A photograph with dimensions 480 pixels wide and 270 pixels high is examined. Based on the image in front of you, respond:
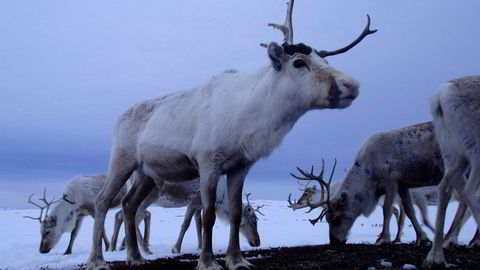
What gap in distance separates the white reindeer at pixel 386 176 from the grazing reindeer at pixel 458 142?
13.9 ft

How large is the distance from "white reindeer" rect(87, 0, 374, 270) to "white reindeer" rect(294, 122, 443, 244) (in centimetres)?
367

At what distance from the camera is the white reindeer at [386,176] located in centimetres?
939

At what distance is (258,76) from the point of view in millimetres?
6297

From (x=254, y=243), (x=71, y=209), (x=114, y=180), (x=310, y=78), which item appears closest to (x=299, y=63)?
(x=310, y=78)

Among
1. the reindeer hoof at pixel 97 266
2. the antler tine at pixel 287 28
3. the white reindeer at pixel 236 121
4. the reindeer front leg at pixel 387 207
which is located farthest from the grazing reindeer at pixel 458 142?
the reindeer front leg at pixel 387 207

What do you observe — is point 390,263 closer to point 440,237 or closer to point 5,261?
point 440,237

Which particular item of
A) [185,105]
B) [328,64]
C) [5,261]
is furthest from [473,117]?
[5,261]

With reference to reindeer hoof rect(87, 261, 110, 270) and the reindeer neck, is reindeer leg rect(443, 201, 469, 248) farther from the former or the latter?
reindeer hoof rect(87, 261, 110, 270)

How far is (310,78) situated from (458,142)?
1589mm

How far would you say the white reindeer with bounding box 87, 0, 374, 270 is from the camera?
18.6 ft

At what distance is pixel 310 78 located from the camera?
5.68 meters

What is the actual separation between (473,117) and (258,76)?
241cm

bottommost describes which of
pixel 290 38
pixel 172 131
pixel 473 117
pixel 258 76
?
pixel 473 117

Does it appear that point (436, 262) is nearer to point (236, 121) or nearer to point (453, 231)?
point (236, 121)
